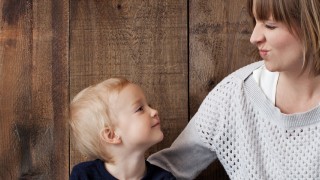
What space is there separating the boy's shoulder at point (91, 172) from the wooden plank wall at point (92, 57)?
16 cm

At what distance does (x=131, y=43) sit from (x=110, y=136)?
0.99 feet

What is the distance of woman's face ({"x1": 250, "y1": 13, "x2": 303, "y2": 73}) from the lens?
1198 millimetres

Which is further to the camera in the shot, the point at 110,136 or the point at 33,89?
the point at 33,89

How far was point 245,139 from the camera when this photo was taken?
1356mm

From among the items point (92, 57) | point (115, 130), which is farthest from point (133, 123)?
point (92, 57)

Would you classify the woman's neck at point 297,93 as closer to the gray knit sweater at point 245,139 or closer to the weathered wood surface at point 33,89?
the gray knit sweater at point 245,139

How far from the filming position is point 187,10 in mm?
1510

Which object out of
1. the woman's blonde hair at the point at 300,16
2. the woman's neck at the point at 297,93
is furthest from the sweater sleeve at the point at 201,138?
the woman's blonde hair at the point at 300,16

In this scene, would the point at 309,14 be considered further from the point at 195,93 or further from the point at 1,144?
the point at 1,144

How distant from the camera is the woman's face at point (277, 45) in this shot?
120 centimetres

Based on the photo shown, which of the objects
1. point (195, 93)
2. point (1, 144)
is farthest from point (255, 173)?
point (1, 144)

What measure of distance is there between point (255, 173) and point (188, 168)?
0.62 ft

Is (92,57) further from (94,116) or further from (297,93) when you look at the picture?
(297,93)

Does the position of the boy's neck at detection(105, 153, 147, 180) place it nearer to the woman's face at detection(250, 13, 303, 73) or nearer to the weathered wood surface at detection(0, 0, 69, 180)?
the weathered wood surface at detection(0, 0, 69, 180)
